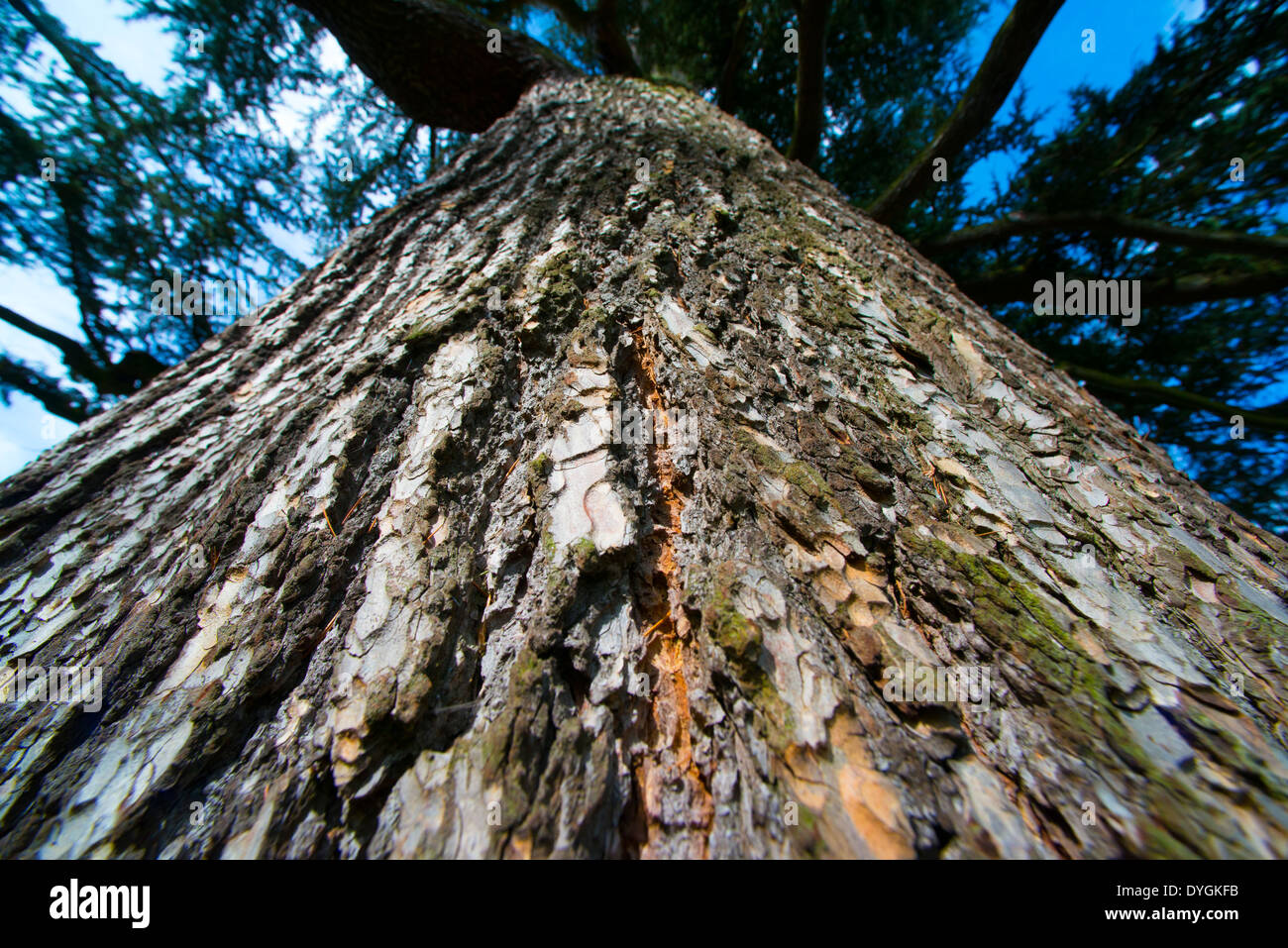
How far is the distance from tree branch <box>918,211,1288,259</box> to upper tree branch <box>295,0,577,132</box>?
3.02 metres

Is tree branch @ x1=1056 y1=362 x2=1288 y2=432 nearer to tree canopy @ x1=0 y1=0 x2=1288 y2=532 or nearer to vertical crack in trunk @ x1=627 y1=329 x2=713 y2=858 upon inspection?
tree canopy @ x1=0 y1=0 x2=1288 y2=532

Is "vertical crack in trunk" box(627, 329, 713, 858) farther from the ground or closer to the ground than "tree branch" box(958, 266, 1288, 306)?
closer to the ground

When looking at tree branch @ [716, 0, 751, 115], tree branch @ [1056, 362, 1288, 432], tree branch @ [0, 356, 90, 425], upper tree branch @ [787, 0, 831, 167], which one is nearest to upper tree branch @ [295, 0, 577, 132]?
upper tree branch @ [787, 0, 831, 167]

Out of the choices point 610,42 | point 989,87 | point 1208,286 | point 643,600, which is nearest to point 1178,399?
point 1208,286

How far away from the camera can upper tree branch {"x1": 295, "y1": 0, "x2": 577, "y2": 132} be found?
307 centimetres

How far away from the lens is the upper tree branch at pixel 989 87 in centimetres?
230

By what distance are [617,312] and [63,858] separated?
1229 mm

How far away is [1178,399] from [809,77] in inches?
120

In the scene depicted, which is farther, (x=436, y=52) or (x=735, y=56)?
(x=735, y=56)

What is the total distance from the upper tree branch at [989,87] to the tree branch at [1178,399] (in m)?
1.50

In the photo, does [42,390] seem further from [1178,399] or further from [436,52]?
[1178,399]

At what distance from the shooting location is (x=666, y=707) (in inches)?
25.8

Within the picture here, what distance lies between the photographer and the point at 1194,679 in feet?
2.01
